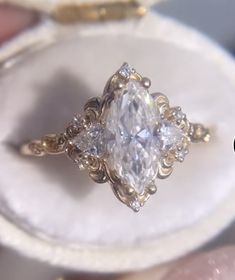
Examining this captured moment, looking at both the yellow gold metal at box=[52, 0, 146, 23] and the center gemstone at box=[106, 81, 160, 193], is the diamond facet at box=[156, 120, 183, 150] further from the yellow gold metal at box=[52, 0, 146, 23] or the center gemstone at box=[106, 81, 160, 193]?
the yellow gold metal at box=[52, 0, 146, 23]

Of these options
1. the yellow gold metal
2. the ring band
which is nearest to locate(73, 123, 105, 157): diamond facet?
the ring band

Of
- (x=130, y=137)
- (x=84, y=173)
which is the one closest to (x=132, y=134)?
(x=130, y=137)

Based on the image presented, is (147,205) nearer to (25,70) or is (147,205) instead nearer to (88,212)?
(88,212)

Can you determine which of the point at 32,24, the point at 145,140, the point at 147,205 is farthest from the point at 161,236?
the point at 32,24

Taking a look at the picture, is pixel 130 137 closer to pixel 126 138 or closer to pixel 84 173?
pixel 126 138

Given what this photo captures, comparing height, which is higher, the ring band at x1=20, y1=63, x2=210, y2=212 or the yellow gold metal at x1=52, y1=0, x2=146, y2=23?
the yellow gold metal at x1=52, y1=0, x2=146, y2=23

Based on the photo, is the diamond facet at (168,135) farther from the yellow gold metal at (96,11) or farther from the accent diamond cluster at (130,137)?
the yellow gold metal at (96,11)

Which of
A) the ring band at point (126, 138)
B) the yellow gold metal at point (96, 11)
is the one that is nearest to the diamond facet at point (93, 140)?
the ring band at point (126, 138)
